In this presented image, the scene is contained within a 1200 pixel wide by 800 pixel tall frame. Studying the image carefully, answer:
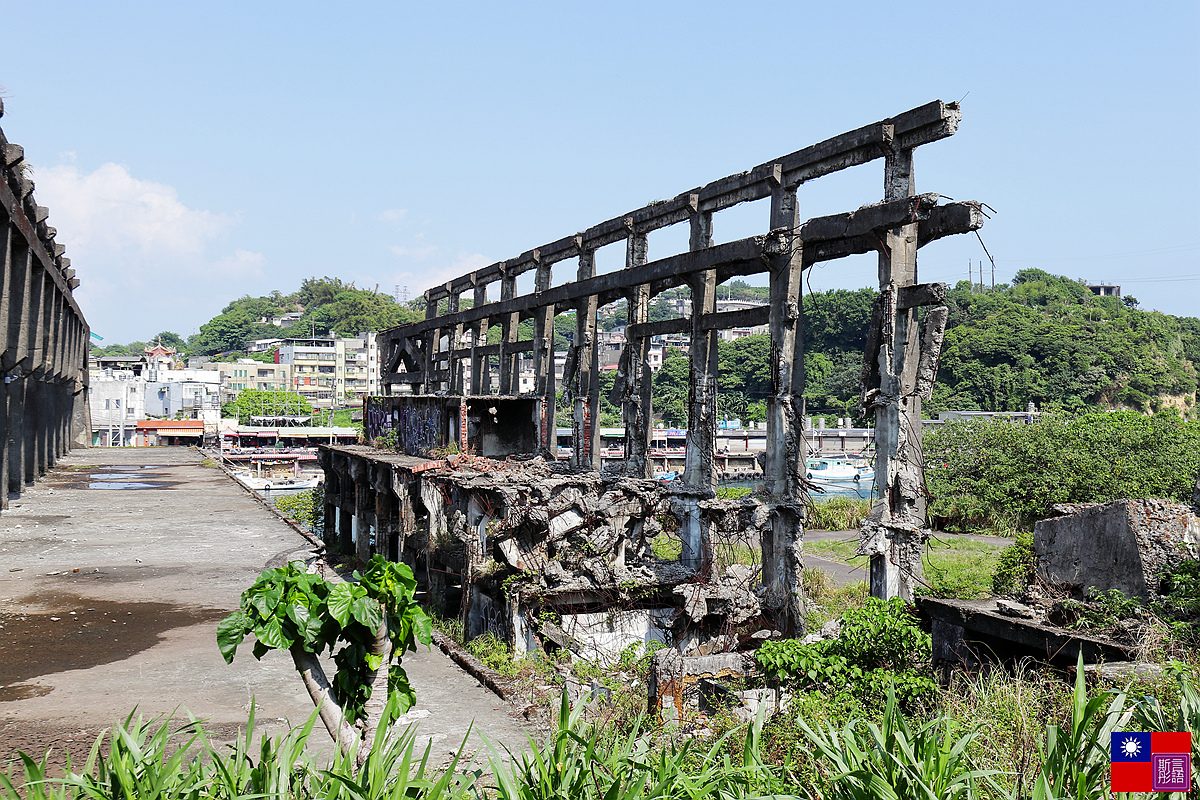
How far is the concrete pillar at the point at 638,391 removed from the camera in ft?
52.0

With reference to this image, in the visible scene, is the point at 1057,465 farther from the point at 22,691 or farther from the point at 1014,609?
the point at 22,691

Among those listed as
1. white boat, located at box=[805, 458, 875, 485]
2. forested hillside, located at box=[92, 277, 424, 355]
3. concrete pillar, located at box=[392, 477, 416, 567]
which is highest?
forested hillside, located at box=[92, 277, 424, 355]

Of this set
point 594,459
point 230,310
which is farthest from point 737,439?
point 230,310

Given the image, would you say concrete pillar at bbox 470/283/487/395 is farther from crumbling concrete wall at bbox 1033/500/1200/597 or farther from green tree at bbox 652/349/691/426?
green tree at bbox 652/349/691/426

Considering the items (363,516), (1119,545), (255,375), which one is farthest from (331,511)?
(255,375)

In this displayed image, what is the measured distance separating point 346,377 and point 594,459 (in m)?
98.9

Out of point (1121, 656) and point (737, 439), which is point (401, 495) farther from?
point (737, 439)

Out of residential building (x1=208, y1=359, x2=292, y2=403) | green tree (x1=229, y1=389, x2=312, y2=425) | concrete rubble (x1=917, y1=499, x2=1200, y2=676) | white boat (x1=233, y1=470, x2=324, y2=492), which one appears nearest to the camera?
concrete rubble (x1=917, y1=499, x2=1200, y2=676)

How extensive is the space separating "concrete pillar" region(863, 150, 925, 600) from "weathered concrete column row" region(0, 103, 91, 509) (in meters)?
16.3

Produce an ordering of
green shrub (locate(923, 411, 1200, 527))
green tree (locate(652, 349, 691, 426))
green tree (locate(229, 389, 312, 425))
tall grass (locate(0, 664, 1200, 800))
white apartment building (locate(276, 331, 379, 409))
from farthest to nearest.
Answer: white apartment building (locate(276, 331, 379, 409))
green tree (locate(229, 389, 312, 425))
green tree (locate(652, 349, 691, 426))
green shrub (locate(923, 411, 1200, 527))
tall grass (locate(0, 664, 1200, 800))

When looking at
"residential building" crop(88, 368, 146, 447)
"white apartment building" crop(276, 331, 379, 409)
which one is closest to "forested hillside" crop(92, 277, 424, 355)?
"white apartment building" crop(276, 331, 379, 409)

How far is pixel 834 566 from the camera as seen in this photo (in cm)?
2197

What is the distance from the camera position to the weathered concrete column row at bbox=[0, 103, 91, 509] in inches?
713

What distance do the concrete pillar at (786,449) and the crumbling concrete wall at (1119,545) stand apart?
11.1 ft
